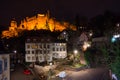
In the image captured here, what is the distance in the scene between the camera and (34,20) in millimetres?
105750

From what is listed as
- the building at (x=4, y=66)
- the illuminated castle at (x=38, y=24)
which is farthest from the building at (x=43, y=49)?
the building at (x=4, y=66)

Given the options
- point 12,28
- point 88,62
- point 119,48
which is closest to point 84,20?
point 12,28

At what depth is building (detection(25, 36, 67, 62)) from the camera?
6347 cm

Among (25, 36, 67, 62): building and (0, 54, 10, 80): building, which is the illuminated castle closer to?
(25, 36, 67, 62): building

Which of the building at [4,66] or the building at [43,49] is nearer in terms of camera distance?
the building at [4,66]

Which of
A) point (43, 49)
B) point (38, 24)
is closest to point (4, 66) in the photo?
point (43, 49)

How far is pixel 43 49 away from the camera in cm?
6488

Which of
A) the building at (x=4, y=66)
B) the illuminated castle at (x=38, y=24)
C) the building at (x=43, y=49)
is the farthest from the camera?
the illuminated castle at (x=38, y=24)

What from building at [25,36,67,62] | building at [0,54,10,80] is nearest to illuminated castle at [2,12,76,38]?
building at [25,36,67,62]

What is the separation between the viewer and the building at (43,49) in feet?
208

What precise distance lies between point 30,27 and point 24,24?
13.5 ft

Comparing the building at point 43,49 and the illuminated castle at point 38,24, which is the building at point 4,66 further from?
the illuminated castle at point 38,24

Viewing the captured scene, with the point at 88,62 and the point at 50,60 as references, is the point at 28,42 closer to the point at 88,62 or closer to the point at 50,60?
the point at 50,60

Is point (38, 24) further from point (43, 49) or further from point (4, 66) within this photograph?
point (4, 66)
